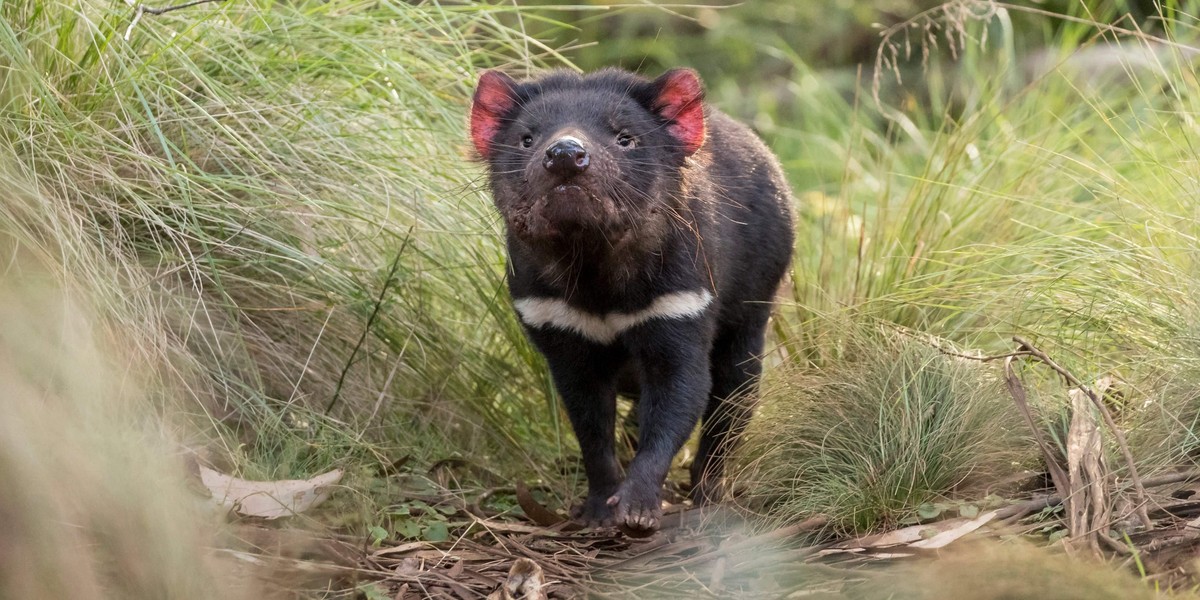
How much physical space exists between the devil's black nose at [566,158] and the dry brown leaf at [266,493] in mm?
982

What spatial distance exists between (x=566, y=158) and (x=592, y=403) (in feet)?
2.86

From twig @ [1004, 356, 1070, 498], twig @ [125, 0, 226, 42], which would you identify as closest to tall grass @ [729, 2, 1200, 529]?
twig @ [1004, 356, 1070, 498]

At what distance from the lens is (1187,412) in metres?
2.93

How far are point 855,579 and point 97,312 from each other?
6.28 feet

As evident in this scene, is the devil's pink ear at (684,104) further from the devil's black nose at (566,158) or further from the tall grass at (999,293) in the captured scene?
the tall grass at (999,293)

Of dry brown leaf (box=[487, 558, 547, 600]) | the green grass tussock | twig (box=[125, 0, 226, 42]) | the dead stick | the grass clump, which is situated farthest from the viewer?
twig (box=[125, 0, 226, 42])

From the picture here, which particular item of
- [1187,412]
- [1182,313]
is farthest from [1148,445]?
[1182,313]

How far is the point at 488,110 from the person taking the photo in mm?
3365

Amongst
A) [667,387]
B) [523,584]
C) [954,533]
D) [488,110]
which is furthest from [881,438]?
[488,110]

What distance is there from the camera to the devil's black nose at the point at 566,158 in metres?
2.85

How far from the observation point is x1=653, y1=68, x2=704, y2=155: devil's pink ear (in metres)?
3.27

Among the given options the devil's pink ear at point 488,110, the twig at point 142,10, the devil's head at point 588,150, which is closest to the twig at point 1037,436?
the devil's head at point 588,150

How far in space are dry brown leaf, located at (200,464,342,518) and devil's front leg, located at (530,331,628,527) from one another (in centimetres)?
71

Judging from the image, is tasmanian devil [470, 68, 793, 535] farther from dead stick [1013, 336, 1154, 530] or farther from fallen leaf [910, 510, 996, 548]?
dead stick [1013, 336, 1154, 530]
